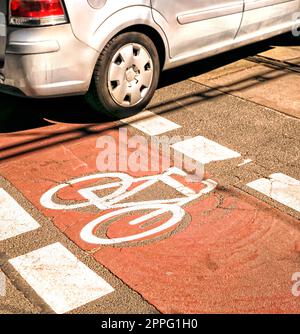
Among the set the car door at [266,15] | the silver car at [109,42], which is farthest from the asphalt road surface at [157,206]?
the car door at [266,15]

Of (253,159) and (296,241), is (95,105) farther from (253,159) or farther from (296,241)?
(296,241)

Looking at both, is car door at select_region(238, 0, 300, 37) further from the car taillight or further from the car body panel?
the car taillight

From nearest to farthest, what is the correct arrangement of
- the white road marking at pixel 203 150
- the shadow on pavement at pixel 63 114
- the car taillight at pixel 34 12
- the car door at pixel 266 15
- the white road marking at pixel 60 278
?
the white road marking at pixel 60 278, the car taillight at pixel 34 12, the white road marking at pixel 203 150, the shadow on pavement at pixel 63 114, the car door at pixel 266 15

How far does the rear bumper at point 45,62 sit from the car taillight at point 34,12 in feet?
0.20

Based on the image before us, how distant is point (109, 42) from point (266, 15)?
6.96 feet

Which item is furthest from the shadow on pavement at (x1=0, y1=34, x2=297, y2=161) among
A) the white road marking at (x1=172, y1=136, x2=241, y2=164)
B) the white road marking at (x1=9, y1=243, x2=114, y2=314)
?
the white road marking at (x1=9, y1=243, x2=114, y2=314)

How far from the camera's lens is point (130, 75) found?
5.39m

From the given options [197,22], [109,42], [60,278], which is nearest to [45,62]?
[109,42]

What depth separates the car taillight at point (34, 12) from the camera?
183 inches

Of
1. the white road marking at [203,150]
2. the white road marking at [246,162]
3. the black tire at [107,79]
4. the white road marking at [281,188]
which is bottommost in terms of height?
the white road marking at [281,188]

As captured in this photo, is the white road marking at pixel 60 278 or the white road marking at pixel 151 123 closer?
the white road marking at pixel 60 278

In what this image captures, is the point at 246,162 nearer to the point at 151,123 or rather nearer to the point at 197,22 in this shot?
the point at 151,123

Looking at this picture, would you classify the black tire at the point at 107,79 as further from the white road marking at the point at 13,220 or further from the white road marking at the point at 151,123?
the white road marking at the point at 13,220

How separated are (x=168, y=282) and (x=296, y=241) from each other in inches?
35.5
